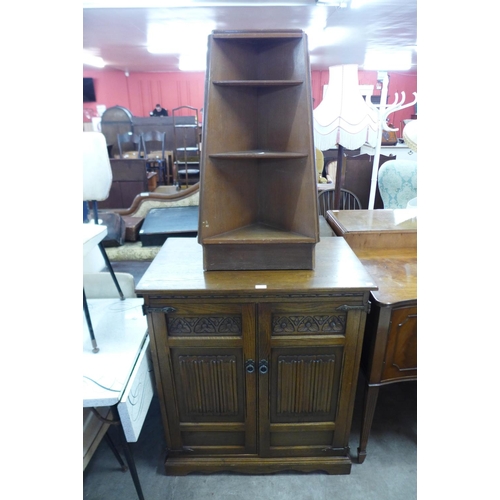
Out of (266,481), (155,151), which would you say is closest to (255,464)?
(266,481)

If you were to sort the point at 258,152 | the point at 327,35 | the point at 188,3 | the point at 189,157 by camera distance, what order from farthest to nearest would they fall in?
the point at 189,157 → the point at 327,35 → the point at 188,3 → the point at 258,152

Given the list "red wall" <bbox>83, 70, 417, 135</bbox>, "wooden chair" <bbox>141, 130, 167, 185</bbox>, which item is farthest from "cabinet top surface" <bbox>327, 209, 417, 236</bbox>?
"red wall" <bbox>83, 70, 417, 135</bbox>

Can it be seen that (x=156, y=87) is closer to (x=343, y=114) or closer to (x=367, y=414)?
(x=343, y=114)

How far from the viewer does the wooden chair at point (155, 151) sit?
5.65 metres

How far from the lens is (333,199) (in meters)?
2.36

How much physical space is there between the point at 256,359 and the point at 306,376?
0.20m

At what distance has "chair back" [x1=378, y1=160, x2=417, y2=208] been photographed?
2045 mm

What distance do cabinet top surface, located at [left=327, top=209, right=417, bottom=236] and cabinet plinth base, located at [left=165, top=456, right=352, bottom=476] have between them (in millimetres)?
964
